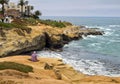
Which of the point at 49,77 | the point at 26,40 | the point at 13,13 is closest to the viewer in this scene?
the point at 49,77

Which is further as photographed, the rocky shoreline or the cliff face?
the cliff face

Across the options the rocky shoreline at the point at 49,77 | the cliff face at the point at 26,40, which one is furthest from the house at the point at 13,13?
the rocky shoreline at the point at 49,77

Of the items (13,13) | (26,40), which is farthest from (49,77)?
(13,13)

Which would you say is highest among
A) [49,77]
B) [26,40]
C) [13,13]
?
[49,77]

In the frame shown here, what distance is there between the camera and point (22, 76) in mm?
17281

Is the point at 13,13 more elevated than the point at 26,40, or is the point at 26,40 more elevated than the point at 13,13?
the point at 13,13

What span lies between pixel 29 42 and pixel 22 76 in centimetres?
4034

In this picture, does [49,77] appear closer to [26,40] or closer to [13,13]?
[26,40]

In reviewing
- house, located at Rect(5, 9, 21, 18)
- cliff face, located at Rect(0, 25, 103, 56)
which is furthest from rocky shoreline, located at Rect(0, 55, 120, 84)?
house, located at Rect(5, 9, 21, 18)

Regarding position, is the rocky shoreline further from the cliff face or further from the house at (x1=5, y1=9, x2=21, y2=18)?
the house at (x1=5, y1=9, x2=21, y2=18)

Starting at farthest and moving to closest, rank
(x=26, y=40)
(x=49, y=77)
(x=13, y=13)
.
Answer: (x=13, y=13) → (x=26, y=40) → (x=49, y=77)

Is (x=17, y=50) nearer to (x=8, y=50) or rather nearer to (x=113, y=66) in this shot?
(x=8, y=50)

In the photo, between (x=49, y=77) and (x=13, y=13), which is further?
(x=13, y=13)

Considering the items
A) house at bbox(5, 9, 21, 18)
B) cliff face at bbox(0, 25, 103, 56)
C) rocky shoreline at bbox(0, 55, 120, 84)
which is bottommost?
cliff face at bbox(0, 25, 103, 56)
